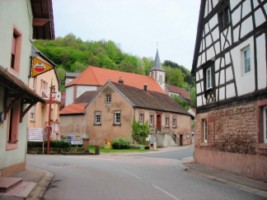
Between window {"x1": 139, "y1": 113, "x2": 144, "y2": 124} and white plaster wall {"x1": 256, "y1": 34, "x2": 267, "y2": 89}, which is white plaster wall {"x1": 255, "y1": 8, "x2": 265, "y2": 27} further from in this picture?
window {"x1": 139, "y1": 113, "x2": 144, "y2": 124}

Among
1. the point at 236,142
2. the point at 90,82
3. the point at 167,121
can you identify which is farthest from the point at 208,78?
the point at 90,82

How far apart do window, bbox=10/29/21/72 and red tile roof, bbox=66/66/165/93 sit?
204 ft

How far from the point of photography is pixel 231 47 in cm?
1770

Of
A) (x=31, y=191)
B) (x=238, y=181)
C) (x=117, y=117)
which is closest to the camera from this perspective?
(x=31, y=191)

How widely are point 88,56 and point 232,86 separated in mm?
112299

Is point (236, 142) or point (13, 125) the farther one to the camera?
point (236, 142)

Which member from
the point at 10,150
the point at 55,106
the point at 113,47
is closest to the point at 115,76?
the point at 55,106

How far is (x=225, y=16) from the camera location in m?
18.7

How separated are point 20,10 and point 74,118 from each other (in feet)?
117

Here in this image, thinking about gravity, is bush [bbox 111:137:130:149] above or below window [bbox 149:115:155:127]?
below

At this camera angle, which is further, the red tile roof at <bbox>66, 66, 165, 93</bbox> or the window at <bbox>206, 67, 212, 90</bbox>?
the red tile roof at <bbox>66, 66, 165, 93</bbox>

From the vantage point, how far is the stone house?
4362cm

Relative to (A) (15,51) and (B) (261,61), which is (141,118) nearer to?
(B) (261,61)

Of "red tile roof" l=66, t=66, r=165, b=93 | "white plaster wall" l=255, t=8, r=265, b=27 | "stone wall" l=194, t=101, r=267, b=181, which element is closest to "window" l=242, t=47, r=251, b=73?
"white plaster wall" l=255, t=8, r=265, b=27
